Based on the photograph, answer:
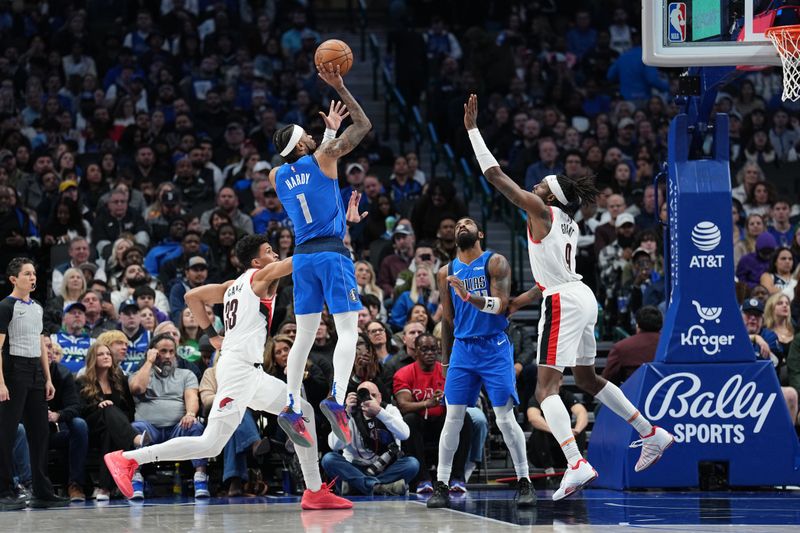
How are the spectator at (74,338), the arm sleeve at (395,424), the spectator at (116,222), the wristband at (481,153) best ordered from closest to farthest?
the wristband at (481,153) → the arm sleeve at (395,424) → the spectator at (74,338) → the spectator at (116,222)

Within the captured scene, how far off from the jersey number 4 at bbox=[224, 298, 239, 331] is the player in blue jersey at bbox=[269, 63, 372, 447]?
52 cm

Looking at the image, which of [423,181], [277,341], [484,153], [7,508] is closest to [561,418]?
[484,153]

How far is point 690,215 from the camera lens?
1228cm

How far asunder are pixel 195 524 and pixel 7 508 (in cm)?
254

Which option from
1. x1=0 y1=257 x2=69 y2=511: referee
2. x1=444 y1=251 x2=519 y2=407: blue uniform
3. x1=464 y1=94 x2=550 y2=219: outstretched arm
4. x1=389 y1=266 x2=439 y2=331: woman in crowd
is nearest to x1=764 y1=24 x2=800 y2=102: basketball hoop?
x1=464 y1=94 x2=550 y2=219: outstretched arm

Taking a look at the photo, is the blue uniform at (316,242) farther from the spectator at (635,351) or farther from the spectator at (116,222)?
the spectator at (116,222)

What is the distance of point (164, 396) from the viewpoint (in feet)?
44.4

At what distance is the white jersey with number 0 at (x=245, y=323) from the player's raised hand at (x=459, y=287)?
1.51 meters

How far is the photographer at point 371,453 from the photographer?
12.8 m

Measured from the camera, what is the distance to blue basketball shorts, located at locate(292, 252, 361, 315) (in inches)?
404

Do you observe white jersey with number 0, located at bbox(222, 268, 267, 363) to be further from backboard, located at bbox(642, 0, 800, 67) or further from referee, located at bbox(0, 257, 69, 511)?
backboard, located at bbox(642, 0, 800, 67)

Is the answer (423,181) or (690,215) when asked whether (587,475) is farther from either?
(423,181)

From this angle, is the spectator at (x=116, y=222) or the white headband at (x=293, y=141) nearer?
the white headband at (x=293, y=141)

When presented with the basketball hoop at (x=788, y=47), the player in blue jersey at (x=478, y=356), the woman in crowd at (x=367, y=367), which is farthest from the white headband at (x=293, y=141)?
the basketball hoop at (x=788, y=47)
